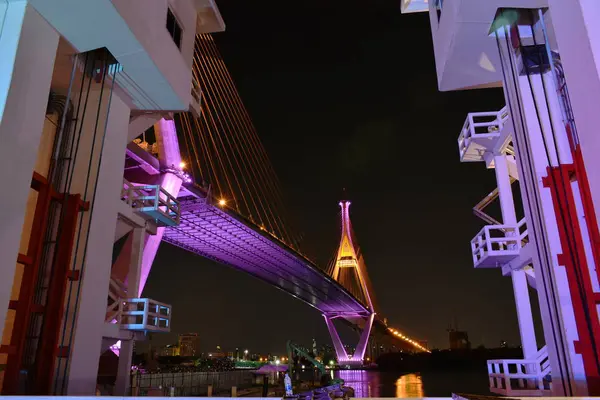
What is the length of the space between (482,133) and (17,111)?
454 inches

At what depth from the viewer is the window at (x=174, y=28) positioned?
10039 mm

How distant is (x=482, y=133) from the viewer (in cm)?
1345

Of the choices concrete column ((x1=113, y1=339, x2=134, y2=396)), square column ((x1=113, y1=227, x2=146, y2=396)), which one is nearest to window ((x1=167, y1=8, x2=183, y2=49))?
square column ((x1=113, y1=227, x2=146, y2=396))

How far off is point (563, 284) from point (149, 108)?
8.85 meters

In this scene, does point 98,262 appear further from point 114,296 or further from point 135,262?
point 135,262

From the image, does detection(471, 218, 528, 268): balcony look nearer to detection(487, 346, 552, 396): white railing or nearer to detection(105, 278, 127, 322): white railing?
detection(487, 346, 552, 396): white railing

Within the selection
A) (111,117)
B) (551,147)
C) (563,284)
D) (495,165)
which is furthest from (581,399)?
(495,165)

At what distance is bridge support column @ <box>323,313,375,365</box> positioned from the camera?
5870 centimetres

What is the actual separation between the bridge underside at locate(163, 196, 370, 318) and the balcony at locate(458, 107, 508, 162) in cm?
1473

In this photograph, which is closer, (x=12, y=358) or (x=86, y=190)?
(x=12, y=358)

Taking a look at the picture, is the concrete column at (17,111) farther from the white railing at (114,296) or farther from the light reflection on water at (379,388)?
the light reflection on water at (379,388)

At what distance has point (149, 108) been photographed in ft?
35.1

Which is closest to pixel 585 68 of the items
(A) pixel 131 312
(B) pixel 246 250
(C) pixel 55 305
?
(C) pixel 55 305

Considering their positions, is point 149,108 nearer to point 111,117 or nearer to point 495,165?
point 111,117
